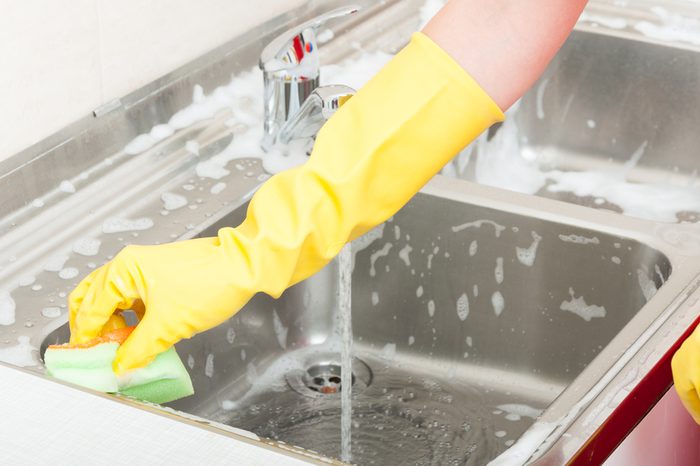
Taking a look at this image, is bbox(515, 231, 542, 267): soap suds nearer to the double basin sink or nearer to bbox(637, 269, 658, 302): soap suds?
the double basin sink

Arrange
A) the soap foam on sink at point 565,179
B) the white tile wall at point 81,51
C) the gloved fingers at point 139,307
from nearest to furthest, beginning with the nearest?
1. the gloved fingers at point 139,307
2. the white tile wall at point 81,51
3. the soap foam on sink at point 565,179

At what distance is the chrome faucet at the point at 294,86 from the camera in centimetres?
138

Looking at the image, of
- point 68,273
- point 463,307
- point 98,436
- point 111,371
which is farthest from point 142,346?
point 463,307

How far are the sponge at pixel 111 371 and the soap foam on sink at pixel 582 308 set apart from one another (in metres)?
0.61

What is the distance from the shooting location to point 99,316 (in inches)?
38.5

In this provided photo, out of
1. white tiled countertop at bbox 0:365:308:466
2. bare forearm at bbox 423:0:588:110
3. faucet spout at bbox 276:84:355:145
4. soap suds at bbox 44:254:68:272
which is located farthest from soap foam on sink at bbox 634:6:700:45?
white tiled countertop at bbox 0:365:308:466

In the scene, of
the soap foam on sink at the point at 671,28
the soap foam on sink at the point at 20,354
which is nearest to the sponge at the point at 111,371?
the soap foam on sink at the point at 20,354

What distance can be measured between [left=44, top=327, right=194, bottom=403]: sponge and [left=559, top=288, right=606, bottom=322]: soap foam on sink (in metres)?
0.61

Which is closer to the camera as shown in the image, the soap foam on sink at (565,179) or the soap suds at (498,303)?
the soap suds at (498,303)

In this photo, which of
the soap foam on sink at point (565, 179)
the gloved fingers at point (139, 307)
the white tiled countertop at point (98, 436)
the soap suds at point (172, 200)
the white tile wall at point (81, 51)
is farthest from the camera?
the soap foam on sink at point (565, 179)

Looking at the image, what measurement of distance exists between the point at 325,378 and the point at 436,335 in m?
A: 0.15

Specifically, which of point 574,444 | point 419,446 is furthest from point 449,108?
point 419,446

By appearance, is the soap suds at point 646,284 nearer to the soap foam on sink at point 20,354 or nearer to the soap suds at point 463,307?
the soap suds at point 463,307

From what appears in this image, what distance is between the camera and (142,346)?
37.3 inches
